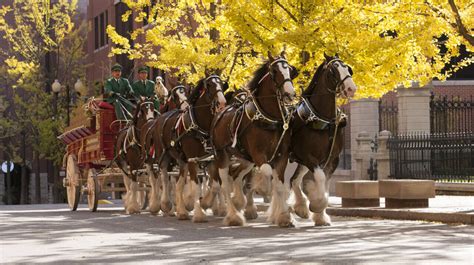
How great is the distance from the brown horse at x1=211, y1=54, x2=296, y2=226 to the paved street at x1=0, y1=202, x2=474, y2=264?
0.43 meters

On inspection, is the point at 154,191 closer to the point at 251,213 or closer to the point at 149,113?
the point at 149,113

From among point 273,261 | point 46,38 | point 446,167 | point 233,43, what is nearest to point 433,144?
point 446,167

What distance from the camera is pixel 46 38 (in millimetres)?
A: 54281

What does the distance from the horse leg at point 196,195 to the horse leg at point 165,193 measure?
165cm

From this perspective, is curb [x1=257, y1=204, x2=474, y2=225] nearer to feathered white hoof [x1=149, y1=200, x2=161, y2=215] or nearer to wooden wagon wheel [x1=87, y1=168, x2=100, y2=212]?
feathered white hoof [x1=149, y1=200, x2=161, y2=215]

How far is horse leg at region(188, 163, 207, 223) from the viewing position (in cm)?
1964

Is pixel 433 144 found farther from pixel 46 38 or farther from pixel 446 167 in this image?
pixel 46 38

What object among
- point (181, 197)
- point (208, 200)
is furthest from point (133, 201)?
point (208, 200)

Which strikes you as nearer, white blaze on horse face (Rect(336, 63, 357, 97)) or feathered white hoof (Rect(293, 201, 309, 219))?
white blaze on horse face (Rect(336, 63, 357, 97))

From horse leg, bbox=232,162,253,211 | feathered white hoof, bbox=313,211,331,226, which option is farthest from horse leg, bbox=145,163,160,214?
feathered white hoof, bbox=313,211,331,226

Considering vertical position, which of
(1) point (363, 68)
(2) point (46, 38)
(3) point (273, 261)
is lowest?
(3) point (273, 261)

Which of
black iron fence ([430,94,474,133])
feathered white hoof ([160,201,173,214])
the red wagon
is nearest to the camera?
feathered white hoof ([160,201,173,214])

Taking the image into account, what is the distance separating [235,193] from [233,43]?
1132 cm

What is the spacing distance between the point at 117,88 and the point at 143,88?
72 cm
